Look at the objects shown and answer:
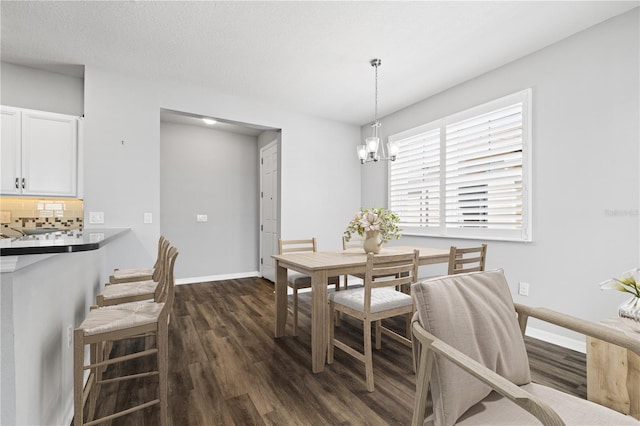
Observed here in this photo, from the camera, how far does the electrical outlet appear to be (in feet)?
10.2

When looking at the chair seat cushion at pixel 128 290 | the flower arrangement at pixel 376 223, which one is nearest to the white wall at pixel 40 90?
the chair seat cushion at pixel 128 290

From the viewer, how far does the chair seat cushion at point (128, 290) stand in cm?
206

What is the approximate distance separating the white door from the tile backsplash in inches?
97.7

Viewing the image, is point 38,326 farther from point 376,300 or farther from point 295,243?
point 295,243

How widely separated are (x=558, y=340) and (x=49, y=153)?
17.3ft

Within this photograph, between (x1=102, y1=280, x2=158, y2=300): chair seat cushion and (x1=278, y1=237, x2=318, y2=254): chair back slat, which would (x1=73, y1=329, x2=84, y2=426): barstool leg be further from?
(x1=278, y1=237, x2=318, y2=254): chair back slat

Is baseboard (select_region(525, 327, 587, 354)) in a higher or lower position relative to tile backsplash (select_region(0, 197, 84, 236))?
lower

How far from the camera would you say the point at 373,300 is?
214 cm

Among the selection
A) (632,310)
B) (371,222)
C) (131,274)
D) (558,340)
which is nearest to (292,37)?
(371,222)

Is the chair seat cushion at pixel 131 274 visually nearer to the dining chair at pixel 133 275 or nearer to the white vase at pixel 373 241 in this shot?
the dining chair at pixel 133 275

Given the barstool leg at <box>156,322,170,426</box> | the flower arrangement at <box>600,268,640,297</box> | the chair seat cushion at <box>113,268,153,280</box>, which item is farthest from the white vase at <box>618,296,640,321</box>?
the chair seat cushion at <box>113,268,153,280</box>

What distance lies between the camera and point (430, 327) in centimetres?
106

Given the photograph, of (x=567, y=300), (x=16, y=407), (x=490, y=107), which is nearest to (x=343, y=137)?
(x=490, y=107)

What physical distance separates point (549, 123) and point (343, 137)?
287 cm
